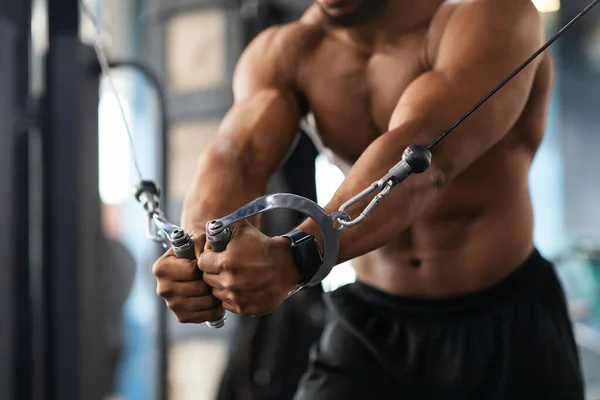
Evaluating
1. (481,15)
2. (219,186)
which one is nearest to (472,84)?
(481,15)

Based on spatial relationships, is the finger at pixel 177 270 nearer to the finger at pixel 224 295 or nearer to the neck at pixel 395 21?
the finger at pixel 224 295

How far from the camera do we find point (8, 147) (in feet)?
4.85

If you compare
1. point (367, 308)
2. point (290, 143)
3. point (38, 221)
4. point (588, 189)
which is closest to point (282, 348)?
point (38, 221)

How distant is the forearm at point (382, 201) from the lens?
795 millimetres

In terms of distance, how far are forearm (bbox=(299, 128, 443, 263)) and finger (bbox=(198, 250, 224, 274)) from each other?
101mm

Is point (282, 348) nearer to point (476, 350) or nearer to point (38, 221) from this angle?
point (38, 221)

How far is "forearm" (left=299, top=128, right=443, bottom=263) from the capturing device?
79 centimetres

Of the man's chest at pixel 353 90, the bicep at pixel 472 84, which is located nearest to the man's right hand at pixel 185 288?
the bicep at pixel 472 84

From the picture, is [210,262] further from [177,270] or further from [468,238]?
[468,238]

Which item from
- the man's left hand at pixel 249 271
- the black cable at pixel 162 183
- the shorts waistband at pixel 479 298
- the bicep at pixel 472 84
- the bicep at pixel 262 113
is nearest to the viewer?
the man's left hand at pixel 249 271

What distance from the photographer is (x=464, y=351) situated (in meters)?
1.11

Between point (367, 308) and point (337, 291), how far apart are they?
0.07m

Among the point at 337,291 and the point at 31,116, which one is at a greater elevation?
the point at 31,116

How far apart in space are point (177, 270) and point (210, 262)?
0.04 metres
